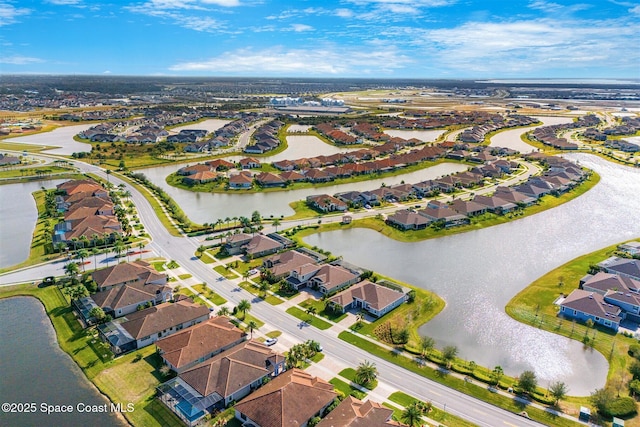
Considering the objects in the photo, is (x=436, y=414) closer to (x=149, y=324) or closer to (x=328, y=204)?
(x=149, y=324)

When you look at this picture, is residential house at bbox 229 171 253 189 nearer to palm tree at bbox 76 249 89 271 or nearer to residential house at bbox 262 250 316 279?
residential house at bbox 262 250 316 279

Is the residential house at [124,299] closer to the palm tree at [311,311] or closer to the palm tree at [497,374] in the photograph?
the palm tree at [311,311]

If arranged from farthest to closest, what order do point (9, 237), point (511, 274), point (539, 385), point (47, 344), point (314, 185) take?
point (314, 185)
point (9, 237)
point (511, 274)
point (47, 344)
point (539, 385)

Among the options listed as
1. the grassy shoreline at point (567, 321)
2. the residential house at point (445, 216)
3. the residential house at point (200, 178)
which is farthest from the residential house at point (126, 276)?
the residential house at point (200, 178)

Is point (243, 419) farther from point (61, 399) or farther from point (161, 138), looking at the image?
point (161, 138)

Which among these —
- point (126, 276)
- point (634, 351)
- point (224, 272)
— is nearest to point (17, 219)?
point (126, 276)

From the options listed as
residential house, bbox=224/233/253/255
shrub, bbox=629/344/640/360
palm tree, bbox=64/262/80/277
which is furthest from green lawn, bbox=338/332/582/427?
palm tree, bbox=64/262/80/277

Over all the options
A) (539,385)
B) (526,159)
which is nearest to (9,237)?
(539,385)
